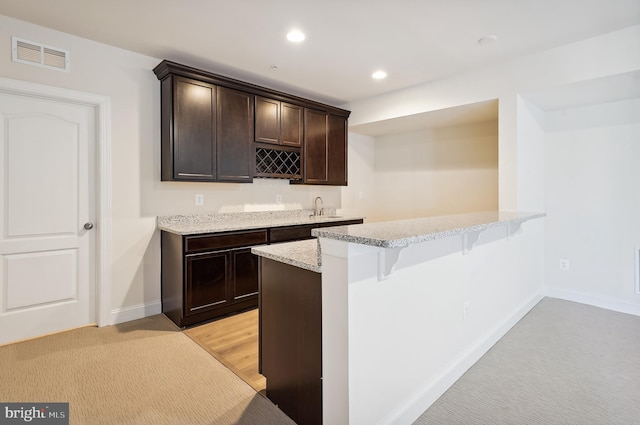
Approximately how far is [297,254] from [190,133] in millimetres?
2046

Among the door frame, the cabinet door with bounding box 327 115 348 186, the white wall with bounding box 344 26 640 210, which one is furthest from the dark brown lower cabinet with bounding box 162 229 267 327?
the white wall with bounding box 344 26 640 210

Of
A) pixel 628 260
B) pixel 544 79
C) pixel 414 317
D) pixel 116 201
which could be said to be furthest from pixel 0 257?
pixel 628 260

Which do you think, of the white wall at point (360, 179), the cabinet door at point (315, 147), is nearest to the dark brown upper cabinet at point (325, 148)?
the cabinet door at point (315, 147)

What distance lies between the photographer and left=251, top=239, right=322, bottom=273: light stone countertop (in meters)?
1.58

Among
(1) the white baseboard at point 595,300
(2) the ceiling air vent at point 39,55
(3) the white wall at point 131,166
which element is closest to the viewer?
(2) the ceiling air vent at point 39,55

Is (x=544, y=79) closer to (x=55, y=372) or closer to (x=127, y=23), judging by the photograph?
(x=127, y=23)

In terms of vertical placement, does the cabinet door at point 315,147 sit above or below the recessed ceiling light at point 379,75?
below

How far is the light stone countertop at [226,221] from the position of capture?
3.08 meters

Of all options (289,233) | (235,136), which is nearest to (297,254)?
(289,233)

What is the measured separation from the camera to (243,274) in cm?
329

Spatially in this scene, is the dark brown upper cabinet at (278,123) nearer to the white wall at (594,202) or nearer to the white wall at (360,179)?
the white wall at (360,179)

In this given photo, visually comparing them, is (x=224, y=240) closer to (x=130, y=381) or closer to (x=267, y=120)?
(x=130, y=381)

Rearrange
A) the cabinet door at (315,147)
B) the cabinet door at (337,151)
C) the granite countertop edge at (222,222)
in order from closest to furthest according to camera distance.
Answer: the granite countertop edge at (222,222), the cabinet door at (315,147), the cabinet door at (337,151)

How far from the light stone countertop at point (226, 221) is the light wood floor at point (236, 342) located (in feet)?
2.84
